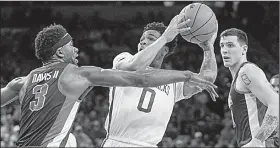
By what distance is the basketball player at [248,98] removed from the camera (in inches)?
214

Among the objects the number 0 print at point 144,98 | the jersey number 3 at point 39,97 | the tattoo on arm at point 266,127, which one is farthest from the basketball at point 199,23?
Result: the jersey number 3 at point 39,97

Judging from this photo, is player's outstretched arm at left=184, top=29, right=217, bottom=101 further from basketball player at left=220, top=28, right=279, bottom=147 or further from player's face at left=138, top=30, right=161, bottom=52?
player's face at left=138, top=30, right=161, bottom=52

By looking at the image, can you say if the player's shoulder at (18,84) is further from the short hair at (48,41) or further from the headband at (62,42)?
the headband at (62,42)

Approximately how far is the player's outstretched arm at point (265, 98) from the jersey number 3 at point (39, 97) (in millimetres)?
2286

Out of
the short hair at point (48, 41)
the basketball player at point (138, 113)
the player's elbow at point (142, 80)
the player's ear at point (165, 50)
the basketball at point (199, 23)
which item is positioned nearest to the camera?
the player's elbow at point (142, 80)


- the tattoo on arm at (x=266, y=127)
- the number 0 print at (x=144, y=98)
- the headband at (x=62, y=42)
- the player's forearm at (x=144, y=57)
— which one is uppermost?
the headband at (x=62, y=42)

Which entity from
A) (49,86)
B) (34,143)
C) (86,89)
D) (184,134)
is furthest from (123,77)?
(184,134)

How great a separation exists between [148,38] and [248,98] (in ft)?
4.35

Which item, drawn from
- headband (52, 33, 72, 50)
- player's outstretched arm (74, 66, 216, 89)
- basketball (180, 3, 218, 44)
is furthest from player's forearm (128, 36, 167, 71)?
headband (52, 33, 72, 50)

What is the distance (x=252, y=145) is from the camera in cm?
542

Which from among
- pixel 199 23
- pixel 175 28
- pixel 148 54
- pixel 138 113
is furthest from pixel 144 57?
pixel 199 23

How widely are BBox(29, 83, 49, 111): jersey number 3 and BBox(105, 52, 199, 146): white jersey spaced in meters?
1.33

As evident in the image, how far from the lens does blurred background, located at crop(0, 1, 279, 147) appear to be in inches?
570

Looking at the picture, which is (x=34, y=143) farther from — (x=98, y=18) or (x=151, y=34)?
(x=98, y=18)
